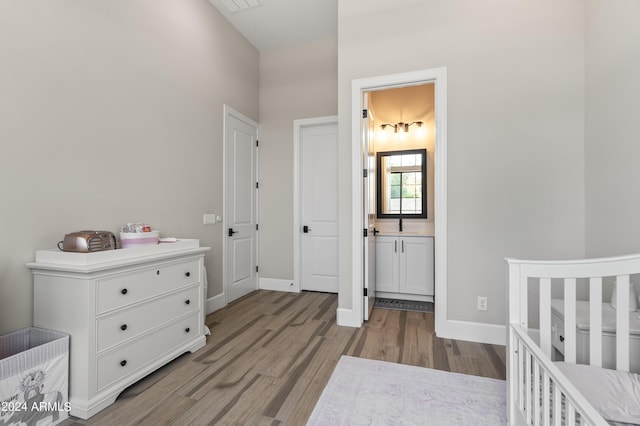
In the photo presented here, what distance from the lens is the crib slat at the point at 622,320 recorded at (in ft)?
4.20

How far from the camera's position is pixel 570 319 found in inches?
53.6

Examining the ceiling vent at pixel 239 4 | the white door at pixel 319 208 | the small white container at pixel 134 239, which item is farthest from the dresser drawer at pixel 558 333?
the ceiling vent at pixel 239 4

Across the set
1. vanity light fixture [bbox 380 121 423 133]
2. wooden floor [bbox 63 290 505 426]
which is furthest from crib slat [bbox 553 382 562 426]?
vanity light fixture [bbox 380 121 423 133]

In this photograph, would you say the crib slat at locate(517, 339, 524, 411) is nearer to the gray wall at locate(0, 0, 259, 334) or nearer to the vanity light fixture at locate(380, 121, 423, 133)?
the gray wall at locate(0, 0, 259, 334)

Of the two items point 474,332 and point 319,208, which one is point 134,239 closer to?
point 319,208

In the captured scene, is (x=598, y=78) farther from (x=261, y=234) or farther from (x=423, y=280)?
(x=261, y=234)

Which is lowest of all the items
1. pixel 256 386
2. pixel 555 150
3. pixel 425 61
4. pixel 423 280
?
pixel 256 386

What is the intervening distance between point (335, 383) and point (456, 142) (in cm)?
216

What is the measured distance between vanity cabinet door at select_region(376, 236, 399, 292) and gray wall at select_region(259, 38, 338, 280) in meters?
1.21

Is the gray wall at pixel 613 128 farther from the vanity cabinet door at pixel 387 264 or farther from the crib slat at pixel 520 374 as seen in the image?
the vanity cabinet door at pixel 387 264

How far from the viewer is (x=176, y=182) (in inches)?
111

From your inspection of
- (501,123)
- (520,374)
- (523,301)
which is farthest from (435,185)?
(520,374)

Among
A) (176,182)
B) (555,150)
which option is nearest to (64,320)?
(176,182)

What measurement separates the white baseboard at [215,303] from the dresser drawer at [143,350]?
813 mm
